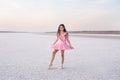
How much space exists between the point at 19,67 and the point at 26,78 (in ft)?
6.30

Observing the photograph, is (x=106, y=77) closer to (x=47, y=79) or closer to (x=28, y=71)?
(x=47, y=79)

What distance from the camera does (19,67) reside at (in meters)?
9.70

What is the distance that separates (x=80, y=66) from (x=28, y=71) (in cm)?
211

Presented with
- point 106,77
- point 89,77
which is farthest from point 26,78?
point 106,77

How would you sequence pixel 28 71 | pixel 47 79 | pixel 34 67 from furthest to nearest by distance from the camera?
pixel 34 67 → pixel 28 71 → pixel 47 79

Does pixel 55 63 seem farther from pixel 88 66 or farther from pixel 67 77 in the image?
pixel 67 77

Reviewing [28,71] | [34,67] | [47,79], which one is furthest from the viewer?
[34,67]

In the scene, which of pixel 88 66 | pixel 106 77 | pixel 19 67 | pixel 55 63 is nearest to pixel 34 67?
pixel 19 67

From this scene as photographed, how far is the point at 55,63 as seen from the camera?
1077cm

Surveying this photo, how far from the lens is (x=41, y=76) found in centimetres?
812

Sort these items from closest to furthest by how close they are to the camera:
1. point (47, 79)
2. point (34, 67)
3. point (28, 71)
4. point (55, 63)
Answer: point (47, 79) → point (28, 71) → point (34, 67) → point (55, 63)

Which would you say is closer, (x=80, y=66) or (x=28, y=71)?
(x=28, y=71)

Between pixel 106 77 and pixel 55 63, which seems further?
pixel 55 63

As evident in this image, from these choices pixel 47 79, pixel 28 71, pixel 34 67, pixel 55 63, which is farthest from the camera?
pixel 55 63
